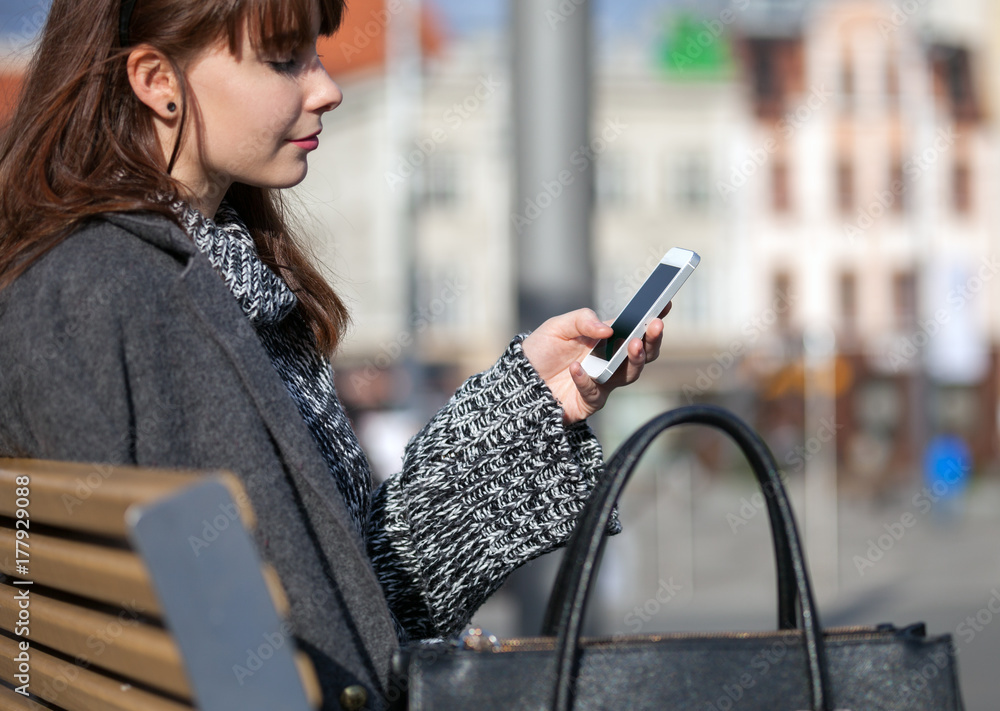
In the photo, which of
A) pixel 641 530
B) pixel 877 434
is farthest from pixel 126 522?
pixel 877 434

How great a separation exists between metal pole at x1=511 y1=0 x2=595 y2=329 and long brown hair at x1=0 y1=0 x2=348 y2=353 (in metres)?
2.59

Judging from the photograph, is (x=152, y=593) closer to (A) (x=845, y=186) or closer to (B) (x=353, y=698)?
(B) (x=353, y=698)

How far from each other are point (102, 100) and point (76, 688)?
0.68 m

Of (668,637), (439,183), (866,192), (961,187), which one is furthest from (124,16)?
(961,187)

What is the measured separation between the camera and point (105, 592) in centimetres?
102

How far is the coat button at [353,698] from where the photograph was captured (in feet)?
3.98

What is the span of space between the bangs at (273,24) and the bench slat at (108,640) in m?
0.67

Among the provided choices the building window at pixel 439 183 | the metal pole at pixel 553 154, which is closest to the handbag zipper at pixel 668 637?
the metal pole at pixel 553 154

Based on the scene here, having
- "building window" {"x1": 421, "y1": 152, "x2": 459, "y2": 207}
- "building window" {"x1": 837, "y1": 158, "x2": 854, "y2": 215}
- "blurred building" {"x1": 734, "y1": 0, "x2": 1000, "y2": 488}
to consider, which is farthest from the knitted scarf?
"building window" {"x1": 837, "y1": 158, "x2": 854, "y2": 215}

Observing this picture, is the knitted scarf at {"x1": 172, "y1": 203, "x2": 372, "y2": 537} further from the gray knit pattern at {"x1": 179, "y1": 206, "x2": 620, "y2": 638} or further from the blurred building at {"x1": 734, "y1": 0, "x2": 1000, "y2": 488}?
the blurred building at {"x1": 734, "y1": 0, "x2": 1000, "y2": 488}

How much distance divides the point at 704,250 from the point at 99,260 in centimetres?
3094

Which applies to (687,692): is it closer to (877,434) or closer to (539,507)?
(539,507)

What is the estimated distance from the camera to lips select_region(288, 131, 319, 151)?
1.50 metres

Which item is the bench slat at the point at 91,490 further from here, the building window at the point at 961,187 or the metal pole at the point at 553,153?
the building window at the point at 961,187
